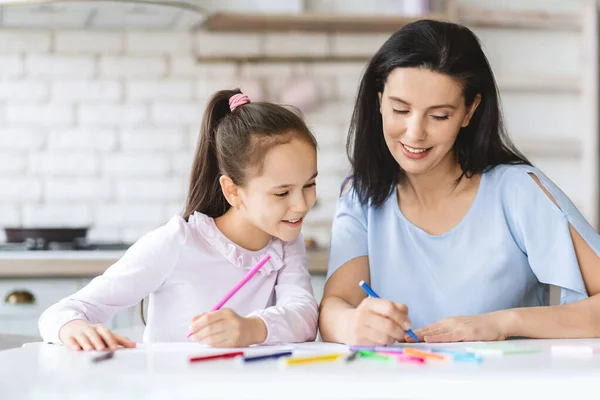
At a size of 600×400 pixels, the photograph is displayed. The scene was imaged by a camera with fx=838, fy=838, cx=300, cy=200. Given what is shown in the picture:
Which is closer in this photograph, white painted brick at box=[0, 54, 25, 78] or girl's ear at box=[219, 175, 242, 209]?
girl's ear at box=[219, 175, 242, 209]

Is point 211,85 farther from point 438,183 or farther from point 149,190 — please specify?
point 438,183

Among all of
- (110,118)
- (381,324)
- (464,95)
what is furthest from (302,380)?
(110,118)

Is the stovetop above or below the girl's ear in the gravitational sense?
below

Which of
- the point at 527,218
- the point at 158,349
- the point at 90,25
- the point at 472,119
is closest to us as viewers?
the point at 158,349

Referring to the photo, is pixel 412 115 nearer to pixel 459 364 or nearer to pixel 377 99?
pixel 377 99

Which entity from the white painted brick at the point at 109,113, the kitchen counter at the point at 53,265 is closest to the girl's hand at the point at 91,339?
the kitchen counter at the point at 53,265

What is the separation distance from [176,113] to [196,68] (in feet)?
0.70

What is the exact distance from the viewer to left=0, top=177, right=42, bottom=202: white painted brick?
141 inches

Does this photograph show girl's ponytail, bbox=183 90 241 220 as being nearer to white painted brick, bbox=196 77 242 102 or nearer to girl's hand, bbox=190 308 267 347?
girl's hand, bbox=190 308 267 347

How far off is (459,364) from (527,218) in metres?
0.75

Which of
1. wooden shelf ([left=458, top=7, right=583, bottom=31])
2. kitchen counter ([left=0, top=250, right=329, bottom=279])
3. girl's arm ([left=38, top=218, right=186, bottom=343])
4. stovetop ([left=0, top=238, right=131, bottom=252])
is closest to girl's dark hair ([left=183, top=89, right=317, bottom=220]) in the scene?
girl's arm ([left=38, top=218, right=186, bottom=343])

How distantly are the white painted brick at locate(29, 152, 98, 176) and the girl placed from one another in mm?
1794

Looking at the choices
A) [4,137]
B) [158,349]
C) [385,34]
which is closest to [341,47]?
[385,34]

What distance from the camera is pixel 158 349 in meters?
1.31
